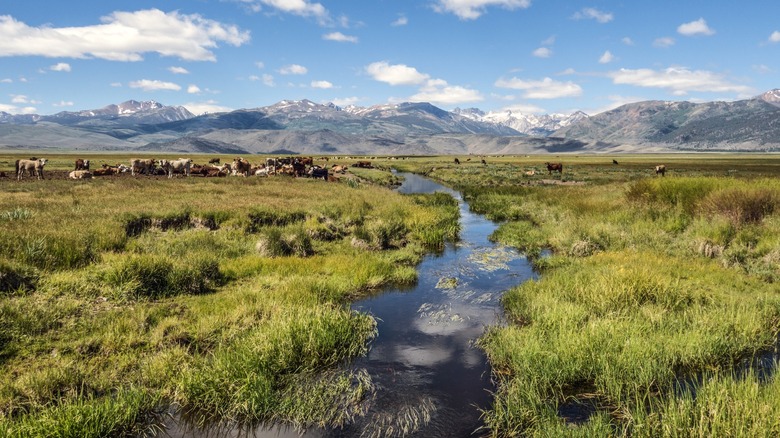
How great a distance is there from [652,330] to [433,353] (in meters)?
4.74

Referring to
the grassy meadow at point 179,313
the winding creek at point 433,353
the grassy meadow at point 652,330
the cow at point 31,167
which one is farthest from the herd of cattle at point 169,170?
the grassy meadow at point 652,330

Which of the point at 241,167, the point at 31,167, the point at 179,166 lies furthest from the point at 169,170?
the point at 31,167

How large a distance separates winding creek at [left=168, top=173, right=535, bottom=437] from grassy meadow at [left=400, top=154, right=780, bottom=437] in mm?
558

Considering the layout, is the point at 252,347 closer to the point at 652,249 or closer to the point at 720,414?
the point at 720,414

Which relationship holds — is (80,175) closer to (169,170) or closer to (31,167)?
(31,167)

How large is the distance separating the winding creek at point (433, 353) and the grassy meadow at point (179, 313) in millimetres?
430

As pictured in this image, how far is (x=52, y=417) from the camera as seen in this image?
19.4 ft

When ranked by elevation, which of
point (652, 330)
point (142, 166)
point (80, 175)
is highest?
point (142, 166)

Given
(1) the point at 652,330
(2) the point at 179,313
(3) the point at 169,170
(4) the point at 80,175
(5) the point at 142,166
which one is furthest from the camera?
(5) the point at 142,166

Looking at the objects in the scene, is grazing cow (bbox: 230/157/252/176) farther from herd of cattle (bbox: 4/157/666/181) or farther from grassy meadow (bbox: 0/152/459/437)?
grassy meadow (bbox: 0/152/459/437)

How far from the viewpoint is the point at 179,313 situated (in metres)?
10.4

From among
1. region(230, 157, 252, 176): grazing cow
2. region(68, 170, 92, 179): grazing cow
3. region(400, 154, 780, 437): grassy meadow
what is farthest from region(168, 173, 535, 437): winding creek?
region(68, 170, 92, 179): grazing cow

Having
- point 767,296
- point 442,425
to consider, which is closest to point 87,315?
point 442,425

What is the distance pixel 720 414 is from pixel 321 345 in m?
6.81
